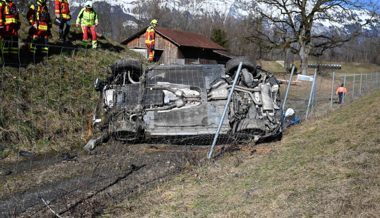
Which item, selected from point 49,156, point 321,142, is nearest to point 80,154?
point 49,156

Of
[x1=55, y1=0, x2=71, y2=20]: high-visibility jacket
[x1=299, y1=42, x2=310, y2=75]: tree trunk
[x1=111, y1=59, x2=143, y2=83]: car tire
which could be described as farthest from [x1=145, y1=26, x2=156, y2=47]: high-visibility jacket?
[x1=299, y1=42, x2=310, y2=75]: tree trunk

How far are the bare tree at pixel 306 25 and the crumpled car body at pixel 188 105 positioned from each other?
1296 inches

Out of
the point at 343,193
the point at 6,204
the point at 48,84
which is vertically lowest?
the point at 6,204

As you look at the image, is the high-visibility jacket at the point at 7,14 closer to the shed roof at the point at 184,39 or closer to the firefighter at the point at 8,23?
the firefighter at the point at 8,23

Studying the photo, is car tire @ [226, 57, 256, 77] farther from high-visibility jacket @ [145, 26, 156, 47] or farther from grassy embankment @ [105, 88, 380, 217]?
high-visibility jacket @ [145, 26, 156, 47]

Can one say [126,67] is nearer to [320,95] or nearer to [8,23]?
[8,23]

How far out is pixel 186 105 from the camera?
7.76 meters

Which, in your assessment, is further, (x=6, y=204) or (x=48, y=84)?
(x=48, y=84)

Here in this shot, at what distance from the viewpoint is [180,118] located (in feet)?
25.2

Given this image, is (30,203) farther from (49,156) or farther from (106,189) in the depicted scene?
(49,156)

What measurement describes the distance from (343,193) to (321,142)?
9.30 feet

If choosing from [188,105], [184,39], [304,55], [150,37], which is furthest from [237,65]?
[184,39]

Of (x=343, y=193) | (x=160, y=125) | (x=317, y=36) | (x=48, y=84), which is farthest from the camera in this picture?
(x=317, y=36)

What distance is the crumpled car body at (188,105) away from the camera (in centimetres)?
766
